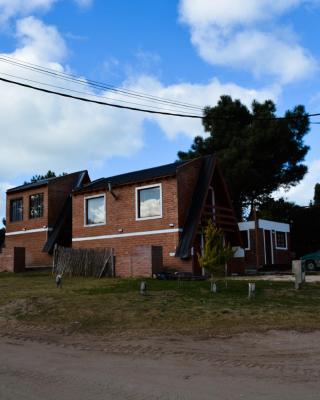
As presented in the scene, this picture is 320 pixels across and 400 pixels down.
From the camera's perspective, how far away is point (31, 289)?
19.0m

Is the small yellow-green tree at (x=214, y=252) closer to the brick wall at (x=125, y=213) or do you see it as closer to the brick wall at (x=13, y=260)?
the brick wall at (x=125, y=213)

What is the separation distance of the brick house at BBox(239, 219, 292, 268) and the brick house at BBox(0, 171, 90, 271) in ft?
38.6

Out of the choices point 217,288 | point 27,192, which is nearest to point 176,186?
point 217,288

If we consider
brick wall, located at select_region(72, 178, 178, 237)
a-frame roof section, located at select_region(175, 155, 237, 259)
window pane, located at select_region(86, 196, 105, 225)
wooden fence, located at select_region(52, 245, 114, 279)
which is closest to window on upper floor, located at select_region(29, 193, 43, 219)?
brick wall, located at select_region(72, 178, 178, 237)

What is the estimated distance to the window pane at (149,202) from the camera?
2620cm

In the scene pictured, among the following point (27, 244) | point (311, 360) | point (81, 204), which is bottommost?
point (311, 360)

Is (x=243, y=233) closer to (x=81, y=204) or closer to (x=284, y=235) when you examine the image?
(x=284, y=235)

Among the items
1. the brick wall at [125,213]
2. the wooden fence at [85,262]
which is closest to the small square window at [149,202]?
the brick wall at [125,213]

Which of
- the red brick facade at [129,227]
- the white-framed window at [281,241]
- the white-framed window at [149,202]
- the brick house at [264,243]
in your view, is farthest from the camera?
the white-framed window at [281,241]

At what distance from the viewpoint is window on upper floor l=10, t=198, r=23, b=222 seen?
114ft

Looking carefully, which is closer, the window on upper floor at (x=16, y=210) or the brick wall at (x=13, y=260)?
the brick wall at (x=13, y=260)

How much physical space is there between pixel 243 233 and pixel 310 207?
11.8m

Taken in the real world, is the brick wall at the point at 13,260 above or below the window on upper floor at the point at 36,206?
below

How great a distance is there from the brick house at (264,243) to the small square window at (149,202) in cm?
957
